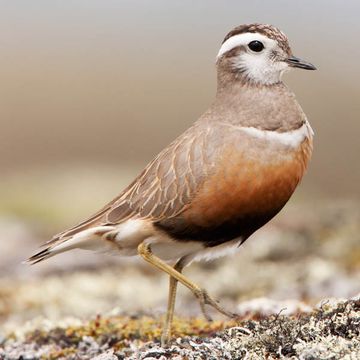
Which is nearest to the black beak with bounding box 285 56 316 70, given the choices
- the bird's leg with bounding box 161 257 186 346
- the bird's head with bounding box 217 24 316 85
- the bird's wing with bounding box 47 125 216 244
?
the bird's head with bounding box 217 24 316 85

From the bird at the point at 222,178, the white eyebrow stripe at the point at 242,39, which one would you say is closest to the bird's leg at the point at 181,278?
the bird at the point at 222,178

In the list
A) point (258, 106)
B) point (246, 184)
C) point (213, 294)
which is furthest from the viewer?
point (213, 294)

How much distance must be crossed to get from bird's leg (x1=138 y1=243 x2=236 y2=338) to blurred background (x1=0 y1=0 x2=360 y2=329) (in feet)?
10.4

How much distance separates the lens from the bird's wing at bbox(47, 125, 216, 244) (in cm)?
949

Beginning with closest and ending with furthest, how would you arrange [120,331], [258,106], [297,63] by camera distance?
[258,106], [297,63], [120,331]

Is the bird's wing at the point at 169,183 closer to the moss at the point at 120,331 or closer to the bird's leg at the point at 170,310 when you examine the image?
the bird's leg at the point at 170,310

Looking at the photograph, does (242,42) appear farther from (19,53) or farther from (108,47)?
(108,47)

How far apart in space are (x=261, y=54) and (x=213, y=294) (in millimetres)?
5636

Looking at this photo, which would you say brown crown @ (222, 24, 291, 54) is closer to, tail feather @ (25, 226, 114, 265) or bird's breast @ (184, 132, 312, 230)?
bird's breast @ (184, 132, 312, 230)

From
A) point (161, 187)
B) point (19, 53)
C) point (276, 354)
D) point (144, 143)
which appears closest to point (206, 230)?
point (161, 187)

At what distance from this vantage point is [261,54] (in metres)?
9.88

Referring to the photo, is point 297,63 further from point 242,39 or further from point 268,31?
point 242,39

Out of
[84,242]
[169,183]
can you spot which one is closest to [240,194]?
[169,183]

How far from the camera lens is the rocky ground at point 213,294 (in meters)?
8.38
